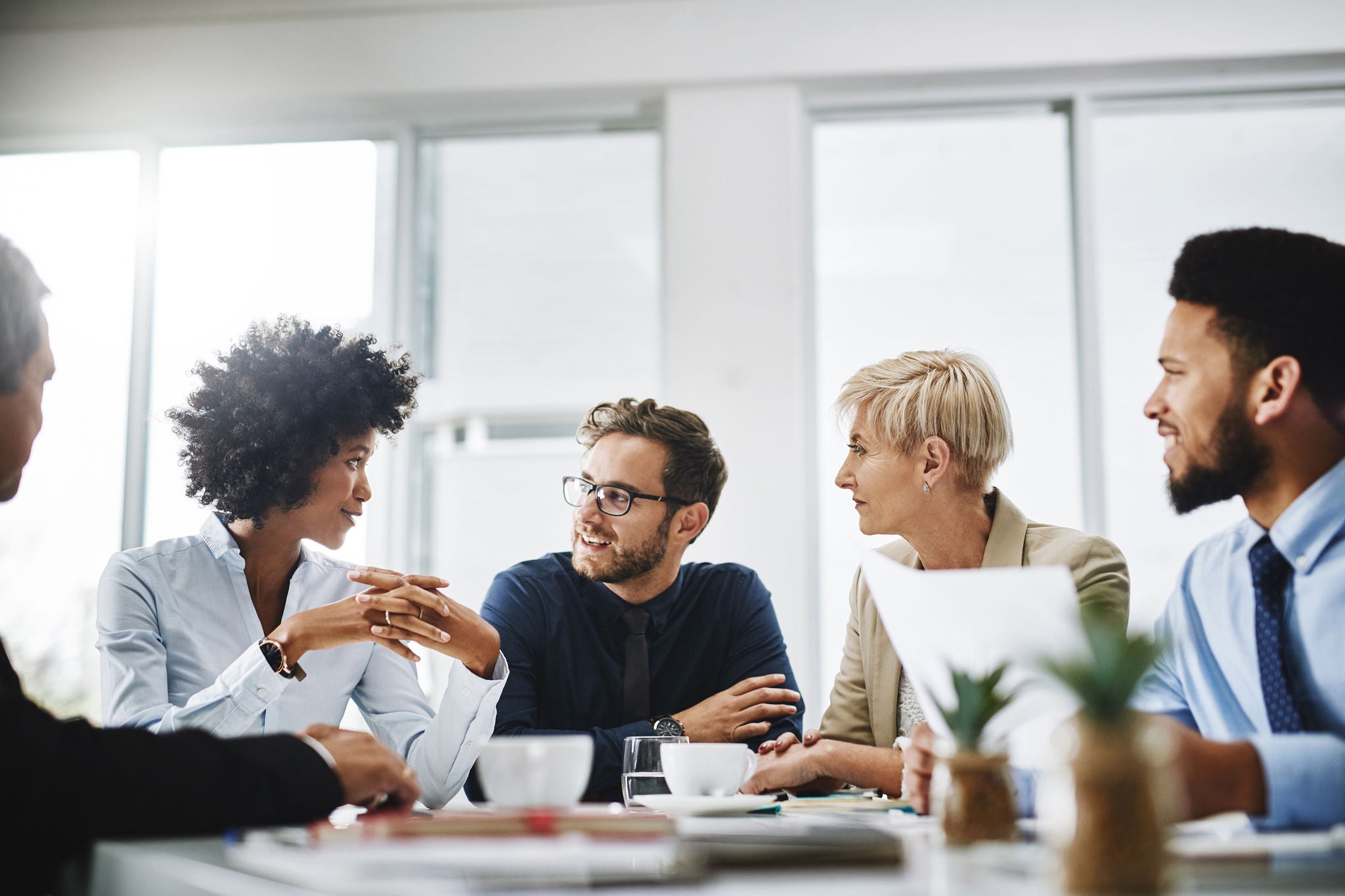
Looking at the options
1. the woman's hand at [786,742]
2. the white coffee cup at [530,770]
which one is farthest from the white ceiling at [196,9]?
the white coffee cup at [530,770]

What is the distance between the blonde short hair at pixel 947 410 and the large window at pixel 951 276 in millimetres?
1087

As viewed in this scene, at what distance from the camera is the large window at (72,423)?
3803 millimetres

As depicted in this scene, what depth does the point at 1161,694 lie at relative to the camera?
165 centimetres

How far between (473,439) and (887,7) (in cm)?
203

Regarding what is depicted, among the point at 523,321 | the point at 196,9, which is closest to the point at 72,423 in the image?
the point at 196,9

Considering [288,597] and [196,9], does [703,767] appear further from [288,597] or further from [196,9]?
[196,9]

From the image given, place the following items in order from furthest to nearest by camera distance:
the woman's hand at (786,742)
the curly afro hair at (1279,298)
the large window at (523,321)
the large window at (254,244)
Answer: the large window at (254,244) < the large window at (523,321) < the woman's hand at (786,742) < the curly afro hair at (1279,298)

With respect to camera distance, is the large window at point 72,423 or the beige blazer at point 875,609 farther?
the large window at point 72,423

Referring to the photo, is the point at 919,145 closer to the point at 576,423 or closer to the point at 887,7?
the point at 887,7

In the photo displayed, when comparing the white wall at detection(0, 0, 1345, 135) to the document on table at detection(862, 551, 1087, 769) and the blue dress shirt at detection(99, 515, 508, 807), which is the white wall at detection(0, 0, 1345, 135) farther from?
the document on table at detection(862, 551, 1087, 769)

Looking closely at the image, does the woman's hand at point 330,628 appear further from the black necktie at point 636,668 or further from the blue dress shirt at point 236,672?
the black necktie at point 636,668

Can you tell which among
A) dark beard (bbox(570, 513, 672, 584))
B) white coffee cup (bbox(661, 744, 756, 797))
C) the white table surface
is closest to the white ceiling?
dark beard (bbox(570, 513, 672, 584))

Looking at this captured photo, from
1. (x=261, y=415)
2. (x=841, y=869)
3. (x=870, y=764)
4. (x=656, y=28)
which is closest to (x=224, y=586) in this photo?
(x=261, y=415)

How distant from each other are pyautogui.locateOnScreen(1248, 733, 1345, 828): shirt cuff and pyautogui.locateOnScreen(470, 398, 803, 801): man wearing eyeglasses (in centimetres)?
115
